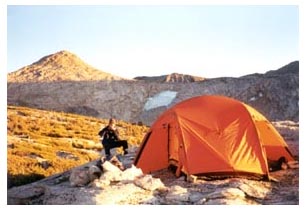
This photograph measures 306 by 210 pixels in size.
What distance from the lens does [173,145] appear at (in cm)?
1003

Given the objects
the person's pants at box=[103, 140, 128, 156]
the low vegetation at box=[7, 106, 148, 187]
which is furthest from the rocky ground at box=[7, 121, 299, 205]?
the low vegetation at box=[7, 106, 148, 187]

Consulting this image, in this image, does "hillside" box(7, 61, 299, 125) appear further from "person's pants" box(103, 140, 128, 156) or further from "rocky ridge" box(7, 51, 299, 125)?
"person's pants" box(103, 140, 128, 156)

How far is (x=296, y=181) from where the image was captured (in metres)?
9.19

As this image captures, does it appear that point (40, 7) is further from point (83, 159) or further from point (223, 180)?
point (223, 180)

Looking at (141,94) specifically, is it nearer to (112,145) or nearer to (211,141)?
(112,145)

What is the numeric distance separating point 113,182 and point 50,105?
2527 centimetres

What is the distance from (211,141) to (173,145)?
85 centimetres

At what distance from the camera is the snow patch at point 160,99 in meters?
32.4

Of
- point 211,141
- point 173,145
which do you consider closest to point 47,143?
point 173,145

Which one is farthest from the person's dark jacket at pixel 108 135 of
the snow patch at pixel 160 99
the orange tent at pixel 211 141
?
the snow patch at pixel 160 99

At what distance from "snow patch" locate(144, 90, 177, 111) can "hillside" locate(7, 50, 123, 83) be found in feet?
16.3

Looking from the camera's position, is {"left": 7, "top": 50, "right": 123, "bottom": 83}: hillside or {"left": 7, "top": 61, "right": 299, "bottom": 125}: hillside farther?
{"left": 7, "top": 50, "right": 123, "bottom": 83}: hillside

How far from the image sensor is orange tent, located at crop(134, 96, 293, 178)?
9289mm

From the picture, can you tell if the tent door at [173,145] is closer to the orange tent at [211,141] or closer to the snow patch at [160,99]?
the orange tent at [211,141]
